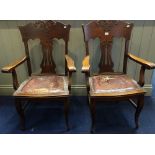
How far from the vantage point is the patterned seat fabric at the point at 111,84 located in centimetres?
167

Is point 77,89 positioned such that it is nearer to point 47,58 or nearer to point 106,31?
point 47,58

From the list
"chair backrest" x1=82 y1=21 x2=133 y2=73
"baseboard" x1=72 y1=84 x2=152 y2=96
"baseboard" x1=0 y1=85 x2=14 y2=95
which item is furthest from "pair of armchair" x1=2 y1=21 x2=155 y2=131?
"baseboard" x1=0 y1=85 x2=14 y2=95

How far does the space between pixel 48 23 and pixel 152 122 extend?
4.75ft

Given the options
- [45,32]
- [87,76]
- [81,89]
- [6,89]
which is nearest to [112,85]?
[87,76]

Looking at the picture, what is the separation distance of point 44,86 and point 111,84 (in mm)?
621

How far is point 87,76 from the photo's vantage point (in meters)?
1.71

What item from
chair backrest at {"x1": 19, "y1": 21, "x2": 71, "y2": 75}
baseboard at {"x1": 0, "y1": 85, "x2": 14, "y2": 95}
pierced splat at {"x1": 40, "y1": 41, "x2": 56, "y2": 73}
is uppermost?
chair backrest at {"x1": 19, "y1": 21, "x2": 71, "y2": 75}

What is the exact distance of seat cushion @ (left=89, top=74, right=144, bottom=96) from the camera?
1649 millimetres

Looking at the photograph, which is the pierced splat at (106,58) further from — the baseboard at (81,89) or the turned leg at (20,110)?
the turned leg at (20,110)

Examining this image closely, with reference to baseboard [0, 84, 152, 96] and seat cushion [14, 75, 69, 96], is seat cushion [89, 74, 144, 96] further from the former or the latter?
baseboard [0, 84, 152, 96]

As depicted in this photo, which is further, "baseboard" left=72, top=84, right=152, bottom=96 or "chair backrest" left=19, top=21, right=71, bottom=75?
"baseboard" left=72, top=84, right=152, bottom=96

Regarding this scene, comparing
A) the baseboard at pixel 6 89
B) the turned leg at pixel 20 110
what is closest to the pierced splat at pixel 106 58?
the turned leg at pixel 20 110

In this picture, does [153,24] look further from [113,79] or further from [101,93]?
[101,93]
